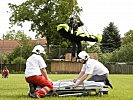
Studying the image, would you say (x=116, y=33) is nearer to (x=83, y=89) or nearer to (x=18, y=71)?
(x=18, y=71)

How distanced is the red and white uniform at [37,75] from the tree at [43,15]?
5880 cm

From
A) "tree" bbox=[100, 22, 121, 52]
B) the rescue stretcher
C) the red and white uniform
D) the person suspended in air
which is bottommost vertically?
the rescue stretcher

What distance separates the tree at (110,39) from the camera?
87750mm

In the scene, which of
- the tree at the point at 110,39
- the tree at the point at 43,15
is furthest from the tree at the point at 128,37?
the tree at the point at 43,15

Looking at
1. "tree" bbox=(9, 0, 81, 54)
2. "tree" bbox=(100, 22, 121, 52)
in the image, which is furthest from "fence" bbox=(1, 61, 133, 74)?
"tree" bbox=(100, 22, 121, 52)

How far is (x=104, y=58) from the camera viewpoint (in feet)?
241

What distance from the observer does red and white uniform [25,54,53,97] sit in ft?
40.0

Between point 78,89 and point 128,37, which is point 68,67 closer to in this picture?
point 128,37

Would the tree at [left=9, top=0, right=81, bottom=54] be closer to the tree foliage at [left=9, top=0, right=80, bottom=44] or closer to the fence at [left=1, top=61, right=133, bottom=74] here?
the tree foliage at [left=9, top=0, right=80, bottom=44]

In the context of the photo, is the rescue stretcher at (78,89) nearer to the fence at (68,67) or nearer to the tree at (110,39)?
the fence at (68,67)

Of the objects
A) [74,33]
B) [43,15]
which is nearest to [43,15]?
[43,15]

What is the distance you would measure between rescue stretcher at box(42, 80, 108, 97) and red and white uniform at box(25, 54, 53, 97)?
434 millimetres

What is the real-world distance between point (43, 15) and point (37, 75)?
59785mm

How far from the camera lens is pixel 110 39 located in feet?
288
